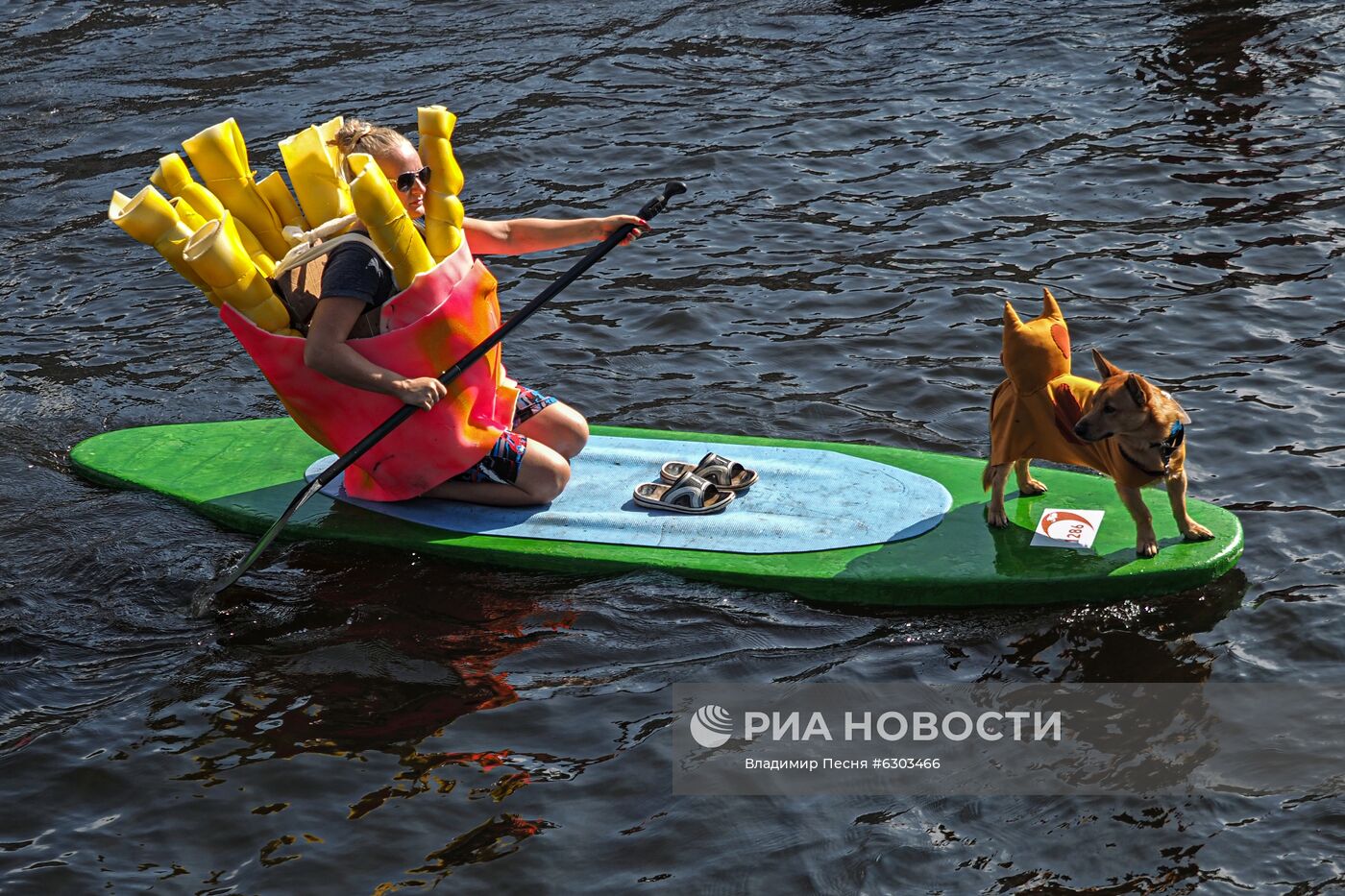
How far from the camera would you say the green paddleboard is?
5.27m

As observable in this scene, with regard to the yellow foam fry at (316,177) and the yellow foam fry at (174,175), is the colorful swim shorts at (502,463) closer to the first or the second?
the yellow foam fry at (316,177)

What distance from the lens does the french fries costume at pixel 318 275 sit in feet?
17.9

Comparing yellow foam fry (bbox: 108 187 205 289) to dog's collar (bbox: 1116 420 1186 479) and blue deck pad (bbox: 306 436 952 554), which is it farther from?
dog's collar (bbox: 1116 420 1186 479)

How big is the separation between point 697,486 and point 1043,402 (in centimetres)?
154

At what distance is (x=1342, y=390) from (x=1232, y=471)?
111 centimetres

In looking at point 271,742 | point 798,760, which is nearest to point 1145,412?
point 798,760

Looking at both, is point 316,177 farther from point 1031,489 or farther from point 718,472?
point 1031,489

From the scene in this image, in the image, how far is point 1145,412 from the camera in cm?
489

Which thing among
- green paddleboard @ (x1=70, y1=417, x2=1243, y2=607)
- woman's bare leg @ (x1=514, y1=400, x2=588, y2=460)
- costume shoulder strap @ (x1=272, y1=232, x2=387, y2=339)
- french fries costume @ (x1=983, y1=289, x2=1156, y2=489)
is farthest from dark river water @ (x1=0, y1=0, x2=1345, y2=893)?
costume shoulder strap @ (x1=272, y1=232, x2=387, y2=339)

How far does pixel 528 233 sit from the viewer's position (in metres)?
6.18

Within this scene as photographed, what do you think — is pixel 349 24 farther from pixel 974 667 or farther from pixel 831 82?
pixel 974 667

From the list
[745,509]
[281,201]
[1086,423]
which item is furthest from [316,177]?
[1086,423]

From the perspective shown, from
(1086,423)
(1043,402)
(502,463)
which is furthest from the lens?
(502,463)

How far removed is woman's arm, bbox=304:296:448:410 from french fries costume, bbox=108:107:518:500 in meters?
0.15
